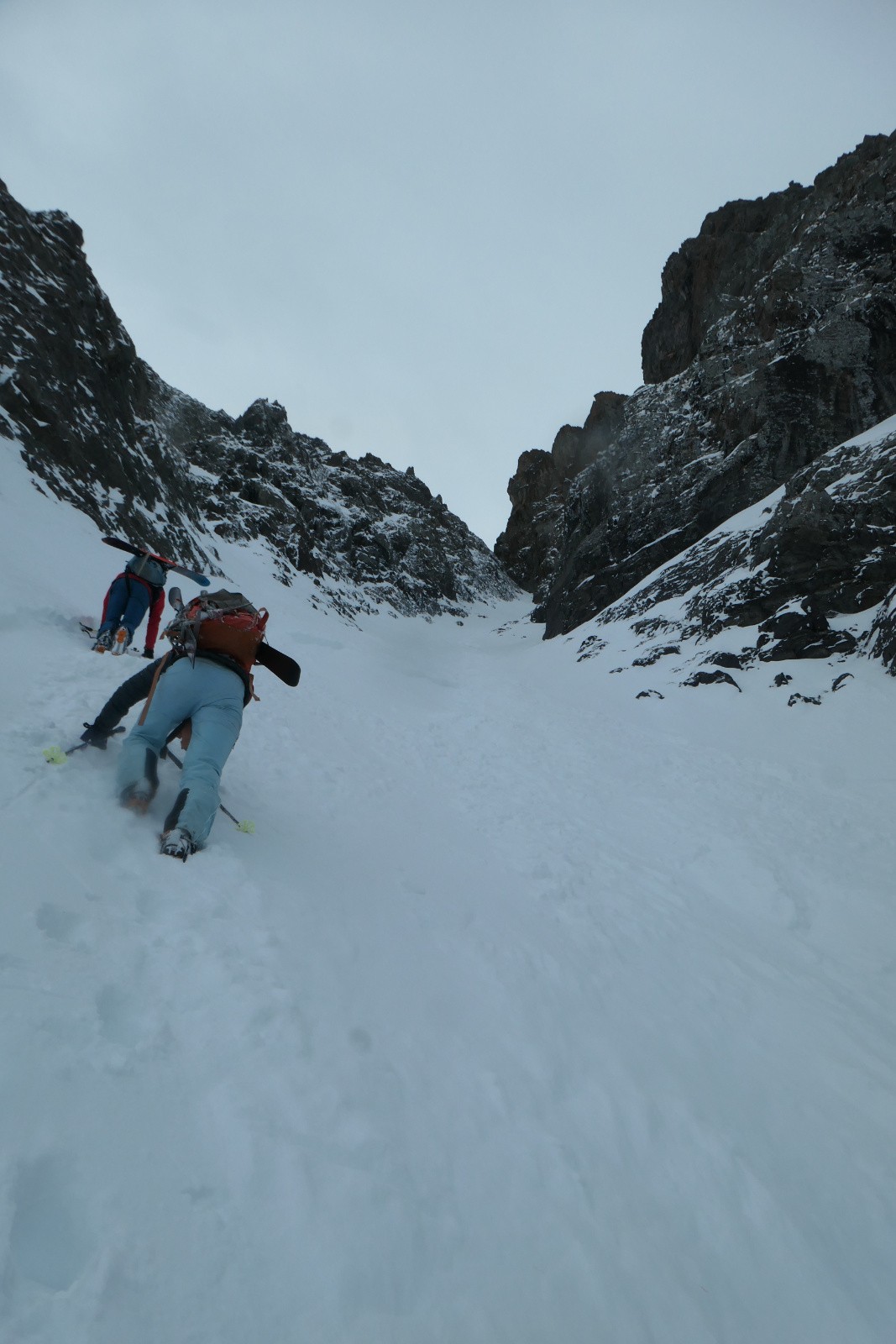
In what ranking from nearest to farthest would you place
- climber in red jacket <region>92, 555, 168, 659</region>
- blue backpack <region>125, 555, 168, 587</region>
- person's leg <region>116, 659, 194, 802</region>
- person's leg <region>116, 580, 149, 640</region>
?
person's leg <region>116, 659, 194, 802</region> < climber in red jacket <region>92, 555, 168, 659</region> < person's leg <region>116, 580, 149, 640</region> < blue backpack <region>125, 555, 168, 587</region>

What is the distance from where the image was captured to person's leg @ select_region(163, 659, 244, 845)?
3.43 metres

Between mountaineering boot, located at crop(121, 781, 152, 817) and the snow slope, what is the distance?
0.13 m

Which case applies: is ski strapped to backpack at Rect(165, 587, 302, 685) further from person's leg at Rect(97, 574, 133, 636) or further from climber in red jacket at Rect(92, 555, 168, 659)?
person's leg at Rect(97, 574, 133, 636)

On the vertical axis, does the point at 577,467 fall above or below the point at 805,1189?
above

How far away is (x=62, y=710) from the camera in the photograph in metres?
4.55

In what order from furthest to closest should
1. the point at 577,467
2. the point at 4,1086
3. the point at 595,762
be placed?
1. the point at 577,467
2. the point at 595,762
3. the point at 4,1086

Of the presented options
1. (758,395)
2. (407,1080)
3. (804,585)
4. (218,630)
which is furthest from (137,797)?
(758,395)

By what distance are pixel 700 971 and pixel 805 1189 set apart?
5.25ft

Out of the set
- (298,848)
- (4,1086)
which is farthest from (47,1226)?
(298,848)

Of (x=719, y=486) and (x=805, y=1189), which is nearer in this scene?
(x=805, y=1189)

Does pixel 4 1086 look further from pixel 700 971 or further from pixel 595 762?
pixel 595 762

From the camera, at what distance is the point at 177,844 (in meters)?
3.26

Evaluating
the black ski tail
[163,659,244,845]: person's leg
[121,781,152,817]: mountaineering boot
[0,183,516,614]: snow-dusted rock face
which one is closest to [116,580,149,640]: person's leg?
the black ski tail

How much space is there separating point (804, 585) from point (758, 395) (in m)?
16.9
